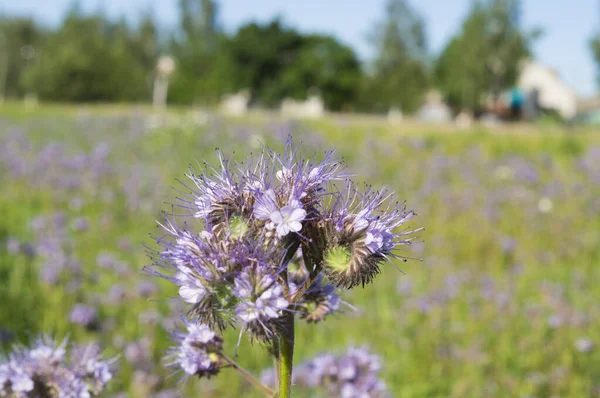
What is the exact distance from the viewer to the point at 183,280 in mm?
1179

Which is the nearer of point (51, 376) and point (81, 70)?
point (51, 376)

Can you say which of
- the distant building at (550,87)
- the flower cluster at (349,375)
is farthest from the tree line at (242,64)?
the flower cluster at (349,375)

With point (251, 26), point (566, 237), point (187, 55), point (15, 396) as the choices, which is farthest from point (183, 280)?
point (187, 55)

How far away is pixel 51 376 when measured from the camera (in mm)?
1565

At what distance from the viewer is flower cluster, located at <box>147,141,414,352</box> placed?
3.83 ft

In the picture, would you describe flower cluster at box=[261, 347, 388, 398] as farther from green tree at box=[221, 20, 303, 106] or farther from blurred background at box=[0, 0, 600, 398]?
green tree at box=[221, 20, 303, 106]

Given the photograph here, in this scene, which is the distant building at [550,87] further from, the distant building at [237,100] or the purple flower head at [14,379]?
the purple flower head at [14,379]

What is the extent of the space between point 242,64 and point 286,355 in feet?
201

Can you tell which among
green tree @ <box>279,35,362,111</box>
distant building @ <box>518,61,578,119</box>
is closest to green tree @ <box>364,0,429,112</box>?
green tree @ <box>279,35,362,111</box>

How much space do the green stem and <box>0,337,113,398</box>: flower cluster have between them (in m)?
0.61

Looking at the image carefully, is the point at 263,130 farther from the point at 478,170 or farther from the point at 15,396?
the point at 15,396

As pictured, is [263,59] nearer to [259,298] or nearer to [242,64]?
[242,64]

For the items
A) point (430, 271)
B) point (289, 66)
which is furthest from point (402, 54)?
point (430, 271)

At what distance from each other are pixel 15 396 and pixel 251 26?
62.4 meters
